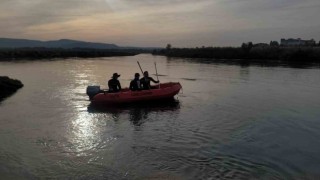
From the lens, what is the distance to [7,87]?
28.8 meters

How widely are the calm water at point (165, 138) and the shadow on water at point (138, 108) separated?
56 mm

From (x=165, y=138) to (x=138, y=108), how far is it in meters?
6.84

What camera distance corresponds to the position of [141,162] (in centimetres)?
1226

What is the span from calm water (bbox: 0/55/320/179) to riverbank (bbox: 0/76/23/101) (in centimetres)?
105

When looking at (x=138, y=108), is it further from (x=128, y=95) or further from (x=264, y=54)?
(x=264, y=54)

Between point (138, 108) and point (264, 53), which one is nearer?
point (138, 108)

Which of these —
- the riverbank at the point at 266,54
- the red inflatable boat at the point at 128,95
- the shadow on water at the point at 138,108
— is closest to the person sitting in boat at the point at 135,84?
the red inflatable boat at the point at 128,95

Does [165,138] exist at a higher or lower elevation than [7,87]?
lower

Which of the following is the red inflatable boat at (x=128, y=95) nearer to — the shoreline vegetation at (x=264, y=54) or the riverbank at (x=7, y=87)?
the riverbank at (x=7, y=87)

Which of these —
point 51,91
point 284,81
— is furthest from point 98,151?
point 284,81

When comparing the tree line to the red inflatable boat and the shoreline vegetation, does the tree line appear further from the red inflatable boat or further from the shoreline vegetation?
the red inflatable boat

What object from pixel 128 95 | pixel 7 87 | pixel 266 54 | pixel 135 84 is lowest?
pixel 128 95

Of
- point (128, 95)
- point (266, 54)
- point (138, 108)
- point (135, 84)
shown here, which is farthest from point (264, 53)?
point (138, 108)

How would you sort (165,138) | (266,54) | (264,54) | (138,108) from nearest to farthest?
1. (165,138)
2. (138,108)
3. (266,54)
4. (264,54)
